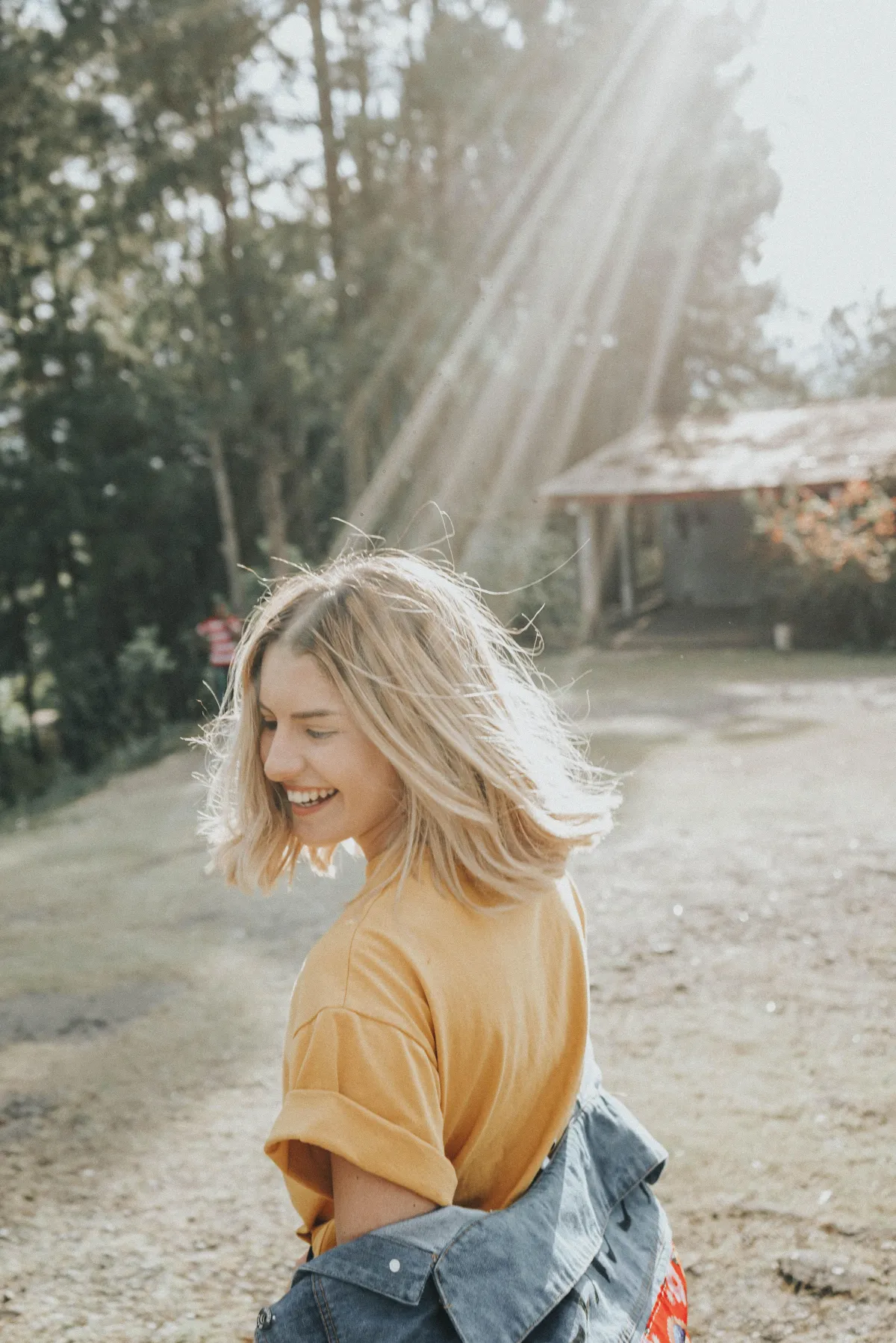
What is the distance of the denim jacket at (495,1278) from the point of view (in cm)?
138

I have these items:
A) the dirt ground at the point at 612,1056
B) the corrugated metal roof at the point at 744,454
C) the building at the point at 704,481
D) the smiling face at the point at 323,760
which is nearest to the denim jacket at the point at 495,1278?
the smiling face at the point at 323,760

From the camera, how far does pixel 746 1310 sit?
9.14ft

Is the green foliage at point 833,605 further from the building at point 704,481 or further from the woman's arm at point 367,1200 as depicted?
the woman's arm at point 367,1200

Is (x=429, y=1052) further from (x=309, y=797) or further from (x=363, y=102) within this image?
(x=363, y=102)

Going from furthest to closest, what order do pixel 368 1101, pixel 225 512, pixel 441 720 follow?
pixel 225 512, pixel 441 720, pixel 368 1101

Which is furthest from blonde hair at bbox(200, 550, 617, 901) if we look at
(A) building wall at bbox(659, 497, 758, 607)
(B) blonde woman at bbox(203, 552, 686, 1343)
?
(A) building wall at bbox(659, 497, 758, 607)

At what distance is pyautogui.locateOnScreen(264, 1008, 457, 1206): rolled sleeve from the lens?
139 cm

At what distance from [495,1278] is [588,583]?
1914cm

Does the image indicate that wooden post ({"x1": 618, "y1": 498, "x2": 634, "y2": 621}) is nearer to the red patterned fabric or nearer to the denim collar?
the red patterned fabric

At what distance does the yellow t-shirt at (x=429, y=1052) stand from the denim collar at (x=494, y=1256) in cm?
5

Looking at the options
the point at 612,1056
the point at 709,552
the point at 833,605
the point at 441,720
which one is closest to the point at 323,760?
the point at 441,720

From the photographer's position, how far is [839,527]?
17797 mm

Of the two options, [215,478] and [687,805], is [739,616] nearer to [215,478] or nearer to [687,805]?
[215,478]

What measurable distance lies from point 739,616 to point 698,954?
17.5 meters
